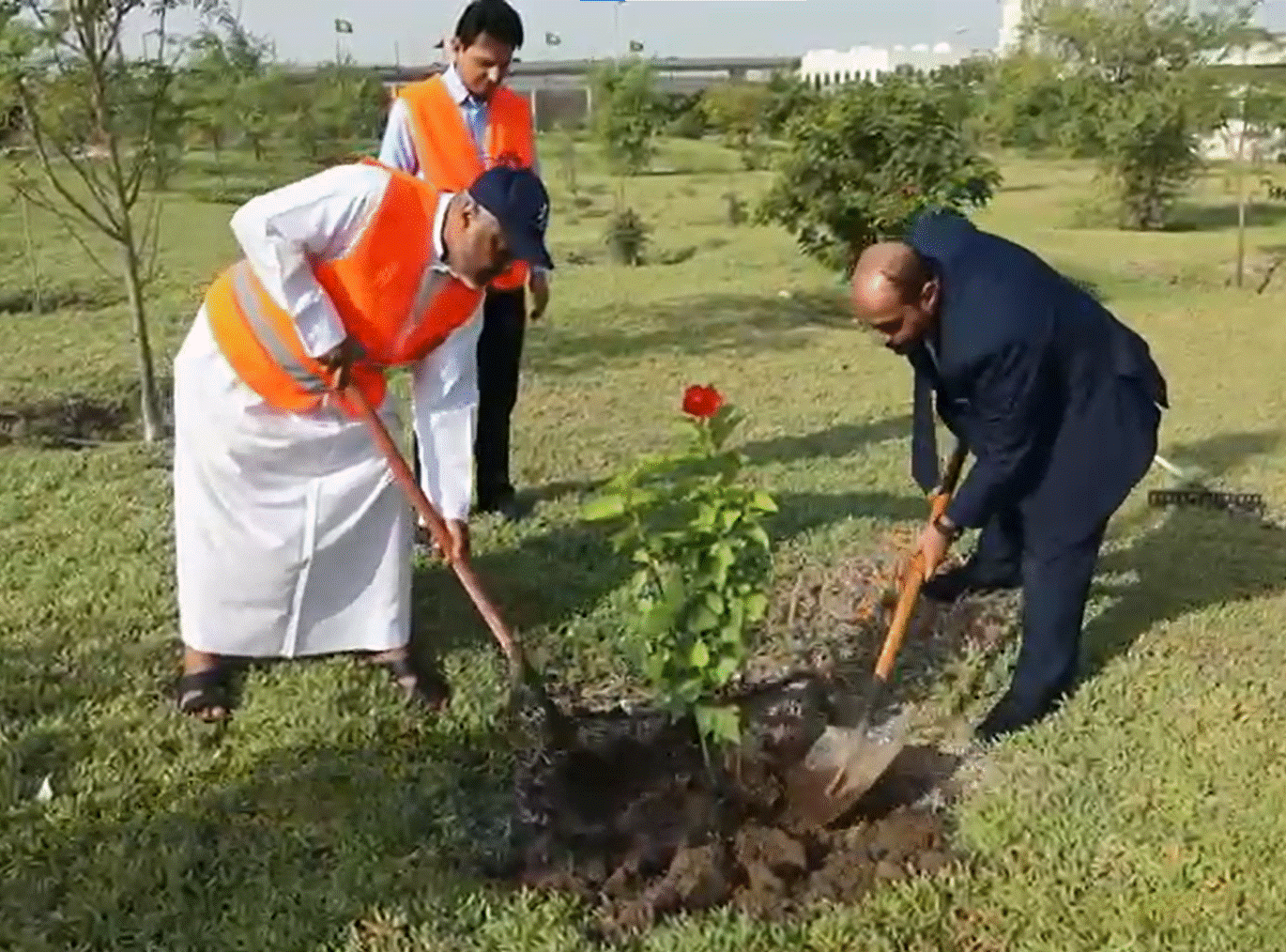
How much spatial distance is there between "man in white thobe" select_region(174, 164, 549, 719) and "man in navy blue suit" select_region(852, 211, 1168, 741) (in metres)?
0.91

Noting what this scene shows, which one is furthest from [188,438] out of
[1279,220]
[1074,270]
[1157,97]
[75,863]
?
[1279,220]

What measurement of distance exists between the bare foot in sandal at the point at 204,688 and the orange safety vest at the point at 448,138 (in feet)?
5.14

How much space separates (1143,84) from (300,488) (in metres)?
18.4

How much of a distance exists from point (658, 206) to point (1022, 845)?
17500 mm

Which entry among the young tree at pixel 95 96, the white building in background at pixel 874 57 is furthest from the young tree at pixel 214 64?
the white building in background at pixel 874 57

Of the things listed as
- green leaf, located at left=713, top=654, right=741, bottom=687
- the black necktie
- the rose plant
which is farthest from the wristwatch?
green leaf, located at left=713, top=654, right=741, bottom=687

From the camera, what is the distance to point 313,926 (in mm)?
2949

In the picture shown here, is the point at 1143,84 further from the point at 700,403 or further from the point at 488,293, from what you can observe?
the point at 700,403

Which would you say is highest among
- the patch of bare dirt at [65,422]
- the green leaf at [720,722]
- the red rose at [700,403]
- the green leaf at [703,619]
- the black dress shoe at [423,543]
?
the red rose at [700,403]

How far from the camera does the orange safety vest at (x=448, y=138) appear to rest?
4.75 metres

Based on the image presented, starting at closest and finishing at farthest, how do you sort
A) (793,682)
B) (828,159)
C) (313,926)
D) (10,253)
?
1. (313,926)
2. (793,682)
3. (828,159)
4. (10,253)

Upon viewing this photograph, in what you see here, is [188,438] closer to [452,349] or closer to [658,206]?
[452,349]

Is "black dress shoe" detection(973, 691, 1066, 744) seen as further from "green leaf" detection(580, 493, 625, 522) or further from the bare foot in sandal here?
the bare foot in sandal

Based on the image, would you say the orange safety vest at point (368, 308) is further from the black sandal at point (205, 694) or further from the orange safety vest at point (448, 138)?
the orange safety vest at point (448, 138)
